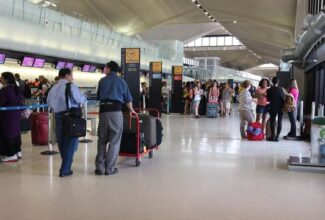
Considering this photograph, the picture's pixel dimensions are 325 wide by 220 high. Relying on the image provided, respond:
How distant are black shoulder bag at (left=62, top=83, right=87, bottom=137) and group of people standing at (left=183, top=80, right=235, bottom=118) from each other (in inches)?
430

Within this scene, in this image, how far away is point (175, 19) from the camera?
34000 millimetres

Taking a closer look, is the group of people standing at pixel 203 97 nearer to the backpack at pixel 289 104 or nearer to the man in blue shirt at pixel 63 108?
the backpack at pixel 289 104

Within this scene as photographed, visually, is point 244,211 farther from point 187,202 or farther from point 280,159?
point 280,159

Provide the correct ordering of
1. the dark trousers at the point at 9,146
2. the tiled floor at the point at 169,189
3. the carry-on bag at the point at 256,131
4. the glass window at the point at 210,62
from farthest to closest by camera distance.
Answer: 1. the glass window at the point at 210,62
2. the carry-on bag at the point at 256,131
3. the dark trousers at the point at 9,146
4. the tiled floor at the point at 169,189

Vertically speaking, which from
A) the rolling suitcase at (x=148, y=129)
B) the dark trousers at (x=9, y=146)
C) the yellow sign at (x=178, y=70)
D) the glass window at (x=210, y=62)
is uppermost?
the glass window at (x=210, y=62)

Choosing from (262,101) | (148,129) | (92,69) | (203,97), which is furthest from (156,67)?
(148,129)

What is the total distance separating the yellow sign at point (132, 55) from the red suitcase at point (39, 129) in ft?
12.2

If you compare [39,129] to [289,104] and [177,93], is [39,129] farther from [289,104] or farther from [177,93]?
[177,93]

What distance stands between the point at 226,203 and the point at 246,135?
18.1 feet

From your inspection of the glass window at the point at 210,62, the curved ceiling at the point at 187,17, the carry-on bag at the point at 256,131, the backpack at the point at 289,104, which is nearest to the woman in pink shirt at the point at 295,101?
the backpack at the point at 289,104

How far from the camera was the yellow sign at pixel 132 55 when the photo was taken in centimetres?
1095

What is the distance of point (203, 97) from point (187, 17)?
1785 centimetres

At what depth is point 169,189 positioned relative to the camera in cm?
463

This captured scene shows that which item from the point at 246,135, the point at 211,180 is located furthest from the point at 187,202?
the point at 246,135
